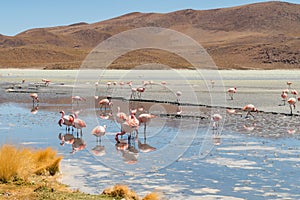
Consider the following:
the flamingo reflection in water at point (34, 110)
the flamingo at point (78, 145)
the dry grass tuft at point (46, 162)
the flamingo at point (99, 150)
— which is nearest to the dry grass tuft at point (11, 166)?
the dry grass tuft at point (46, 162)

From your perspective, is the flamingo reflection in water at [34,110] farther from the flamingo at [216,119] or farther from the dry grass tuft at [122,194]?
the dry grass tuft at [122,194]

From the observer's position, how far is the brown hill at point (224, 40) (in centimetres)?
10194

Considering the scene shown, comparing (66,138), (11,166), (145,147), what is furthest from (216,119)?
(11,166)

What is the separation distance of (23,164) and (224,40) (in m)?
146

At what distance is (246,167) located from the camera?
9.18 metres

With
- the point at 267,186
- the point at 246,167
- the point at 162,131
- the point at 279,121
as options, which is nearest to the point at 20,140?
the point at 162,131

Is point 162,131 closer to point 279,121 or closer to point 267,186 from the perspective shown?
point 279,121

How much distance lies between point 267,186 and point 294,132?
5.83 metres

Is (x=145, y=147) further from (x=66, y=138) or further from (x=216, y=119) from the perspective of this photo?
(x=216, y=119)

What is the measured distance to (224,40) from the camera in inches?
5920

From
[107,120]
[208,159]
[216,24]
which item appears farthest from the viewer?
[216,24]

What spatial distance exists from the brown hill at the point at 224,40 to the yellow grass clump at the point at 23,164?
76.9 m

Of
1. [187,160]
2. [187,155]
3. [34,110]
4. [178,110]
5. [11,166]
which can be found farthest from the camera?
[34,110]

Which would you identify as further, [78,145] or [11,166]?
[78,145]
